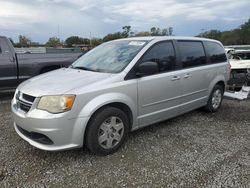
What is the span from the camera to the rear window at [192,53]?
4.70 m

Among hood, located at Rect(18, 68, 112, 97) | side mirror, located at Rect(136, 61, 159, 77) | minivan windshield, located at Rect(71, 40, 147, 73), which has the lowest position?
hood, located at Rect(18, 68, 112, 97)

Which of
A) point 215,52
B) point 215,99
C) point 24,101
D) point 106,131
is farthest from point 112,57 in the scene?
point 215,99

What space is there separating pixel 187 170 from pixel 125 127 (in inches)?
41.4

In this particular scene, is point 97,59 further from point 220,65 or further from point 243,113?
point 243,113

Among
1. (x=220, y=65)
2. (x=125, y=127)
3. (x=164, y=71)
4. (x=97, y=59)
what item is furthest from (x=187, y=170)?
(x=220, y=65)

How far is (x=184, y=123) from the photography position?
16.5 ft

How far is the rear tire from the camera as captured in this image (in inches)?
219

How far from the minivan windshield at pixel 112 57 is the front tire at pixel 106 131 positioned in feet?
2.23

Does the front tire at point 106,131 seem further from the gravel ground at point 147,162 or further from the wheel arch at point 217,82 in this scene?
the wheel arch at point 217,82

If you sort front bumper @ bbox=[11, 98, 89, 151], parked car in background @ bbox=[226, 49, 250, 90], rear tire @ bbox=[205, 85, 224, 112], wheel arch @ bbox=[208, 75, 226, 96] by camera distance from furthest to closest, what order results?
parked car in background @ bbox=[226, 49, 250, 90] < rear tire @ bbox=[205, 85, 224, 112] < wheel arch @ bbox=[208, 75, 226, 96] < front bumper @ bbox=[11, 98, 89, 151]

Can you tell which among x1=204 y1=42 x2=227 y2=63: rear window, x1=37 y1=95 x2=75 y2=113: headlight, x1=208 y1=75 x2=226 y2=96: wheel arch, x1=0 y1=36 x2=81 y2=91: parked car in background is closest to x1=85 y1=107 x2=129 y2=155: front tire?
x1=37 y1=95 x2=75 y2=113: headlight

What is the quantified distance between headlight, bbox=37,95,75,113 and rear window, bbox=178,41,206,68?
2.40 metres

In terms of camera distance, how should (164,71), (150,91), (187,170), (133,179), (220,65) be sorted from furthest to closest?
(220,65)
(164,71)
(150,91)
(187,170)
(133,179)

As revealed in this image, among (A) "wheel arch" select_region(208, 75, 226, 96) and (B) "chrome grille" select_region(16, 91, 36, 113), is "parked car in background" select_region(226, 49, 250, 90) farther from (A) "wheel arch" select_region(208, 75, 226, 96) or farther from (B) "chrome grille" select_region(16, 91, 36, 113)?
(B) "chrome grille" select_region(16, 91, 36, 113)
